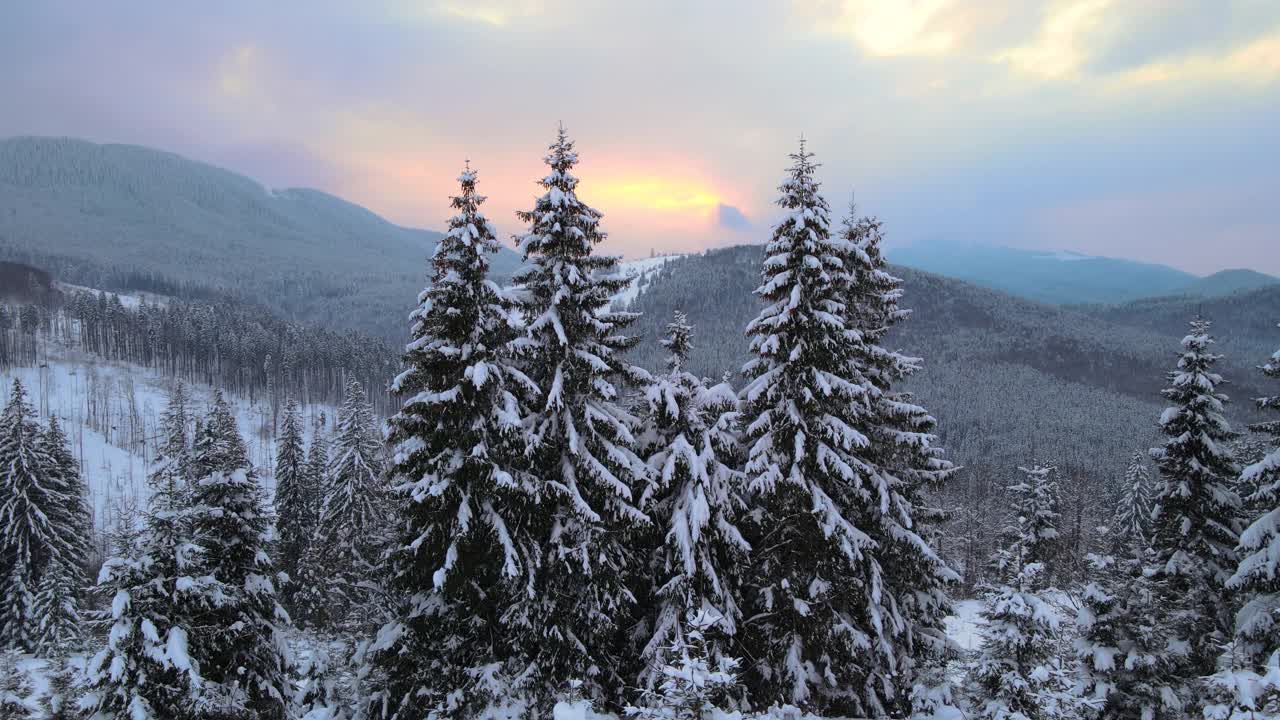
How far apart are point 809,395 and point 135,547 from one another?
15275 mm

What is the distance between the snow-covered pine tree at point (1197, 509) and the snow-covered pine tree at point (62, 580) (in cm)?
4058

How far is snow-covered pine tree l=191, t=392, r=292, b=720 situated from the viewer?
15.5 meters

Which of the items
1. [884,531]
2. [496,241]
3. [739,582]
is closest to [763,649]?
[739,582]

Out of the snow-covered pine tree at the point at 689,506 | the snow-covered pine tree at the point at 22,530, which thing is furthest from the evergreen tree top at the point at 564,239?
the snow-covered pine tree at the point at 22,530

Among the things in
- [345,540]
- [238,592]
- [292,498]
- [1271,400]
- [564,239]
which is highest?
[564,239]

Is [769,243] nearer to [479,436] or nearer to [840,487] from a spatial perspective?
[840,487]

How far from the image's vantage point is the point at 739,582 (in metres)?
15.3

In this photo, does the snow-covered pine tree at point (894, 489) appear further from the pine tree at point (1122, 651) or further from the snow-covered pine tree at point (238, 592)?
the snow-covered pine tree at point (238, 592)

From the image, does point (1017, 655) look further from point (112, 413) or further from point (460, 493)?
point (112, 413)

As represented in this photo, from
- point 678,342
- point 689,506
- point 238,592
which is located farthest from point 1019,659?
point 238,592

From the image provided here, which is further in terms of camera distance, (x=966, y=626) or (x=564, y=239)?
(x=966, y=626)

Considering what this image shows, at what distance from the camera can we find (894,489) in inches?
633

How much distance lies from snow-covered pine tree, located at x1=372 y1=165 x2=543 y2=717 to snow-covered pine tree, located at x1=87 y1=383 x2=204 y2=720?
413 centimetres

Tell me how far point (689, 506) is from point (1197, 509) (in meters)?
14.4
